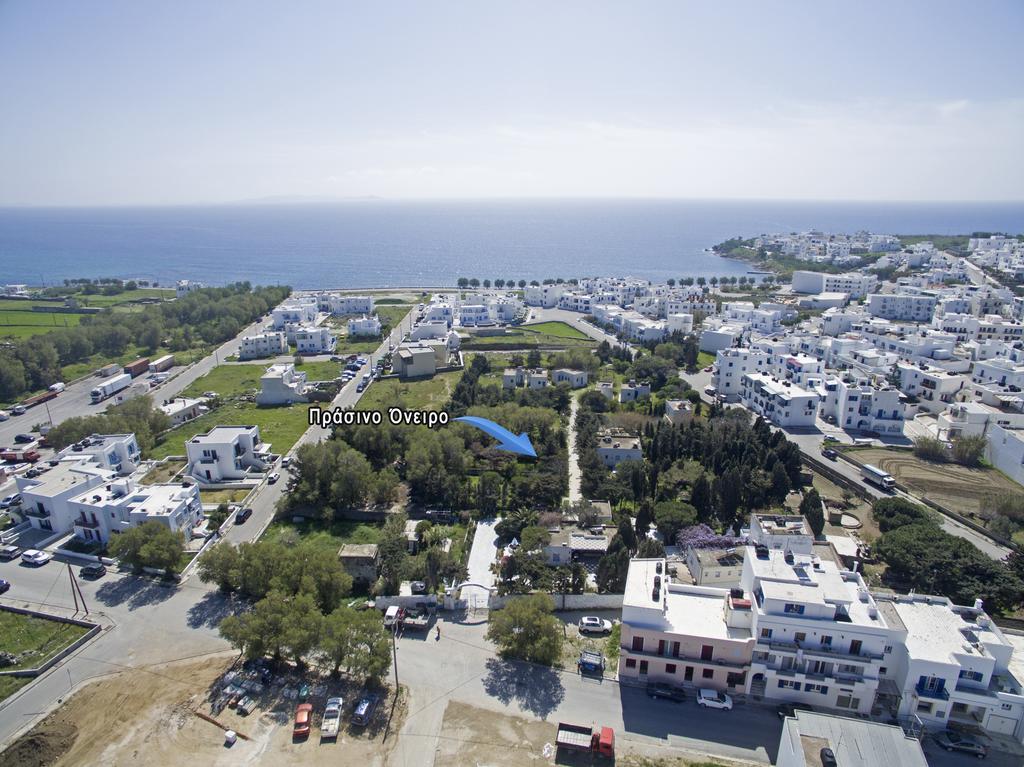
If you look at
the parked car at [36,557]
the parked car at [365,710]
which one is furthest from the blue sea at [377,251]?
the parked car at [365,710]

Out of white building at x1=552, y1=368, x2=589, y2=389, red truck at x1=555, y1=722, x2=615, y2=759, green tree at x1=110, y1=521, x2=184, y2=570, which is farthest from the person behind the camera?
white building at x1=552, y1=368, x2=589, y2=389

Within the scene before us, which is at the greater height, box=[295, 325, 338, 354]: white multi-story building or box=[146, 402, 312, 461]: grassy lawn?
box=[295, 325, 338, 354]: white multi-story building

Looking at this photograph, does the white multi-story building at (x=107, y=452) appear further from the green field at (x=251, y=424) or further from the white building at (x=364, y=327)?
the white building at (x=364, y=327)

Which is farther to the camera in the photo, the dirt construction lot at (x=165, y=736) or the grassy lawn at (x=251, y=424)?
the grassy lawn at (x=251, y=424)

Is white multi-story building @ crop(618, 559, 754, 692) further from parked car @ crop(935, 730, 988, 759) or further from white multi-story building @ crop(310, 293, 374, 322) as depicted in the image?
white multi-story building @ crop(310, 293, 374, 322)

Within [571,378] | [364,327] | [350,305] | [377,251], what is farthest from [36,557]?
[377,251]

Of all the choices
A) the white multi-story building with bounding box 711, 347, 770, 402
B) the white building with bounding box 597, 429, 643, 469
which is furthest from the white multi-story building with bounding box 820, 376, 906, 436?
the white building with bounding box 597, 429, 643, 469

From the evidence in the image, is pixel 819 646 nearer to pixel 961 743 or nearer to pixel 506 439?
pixel 961 743

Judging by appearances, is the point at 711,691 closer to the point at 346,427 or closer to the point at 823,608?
the point at 823,608
